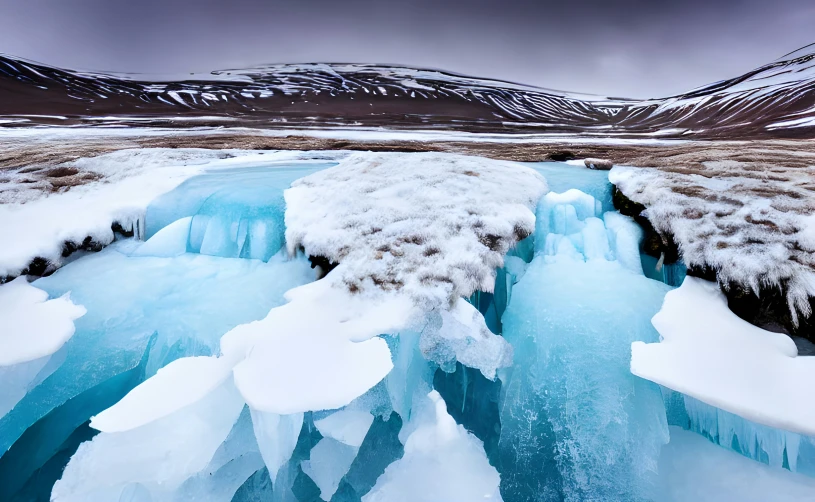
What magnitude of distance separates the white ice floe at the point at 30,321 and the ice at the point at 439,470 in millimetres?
3816

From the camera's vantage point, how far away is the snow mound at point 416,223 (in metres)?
4.67

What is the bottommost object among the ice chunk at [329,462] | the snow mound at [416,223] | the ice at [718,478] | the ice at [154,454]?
the ice chunk at [329,462]

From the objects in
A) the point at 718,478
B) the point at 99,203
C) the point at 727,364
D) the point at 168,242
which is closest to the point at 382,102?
the point at 99,203

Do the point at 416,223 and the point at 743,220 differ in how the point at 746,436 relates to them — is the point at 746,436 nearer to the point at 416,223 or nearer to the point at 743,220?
the point at 743,220

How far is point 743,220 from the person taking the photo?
209 inches

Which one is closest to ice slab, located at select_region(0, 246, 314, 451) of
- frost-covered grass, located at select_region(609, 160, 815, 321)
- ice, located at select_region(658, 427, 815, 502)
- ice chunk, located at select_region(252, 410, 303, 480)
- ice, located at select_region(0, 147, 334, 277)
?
ice, located at select_region(0, 147, 334, 277)

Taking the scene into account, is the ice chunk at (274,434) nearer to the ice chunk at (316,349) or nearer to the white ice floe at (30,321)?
the ice chunk at (316,349)

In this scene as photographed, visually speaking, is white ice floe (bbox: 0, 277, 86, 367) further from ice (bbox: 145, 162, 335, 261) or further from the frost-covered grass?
the frost-covered grass

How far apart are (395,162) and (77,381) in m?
7.39

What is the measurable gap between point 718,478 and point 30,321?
726 centimetres

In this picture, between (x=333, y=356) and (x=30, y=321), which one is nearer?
(x=333, y=356)

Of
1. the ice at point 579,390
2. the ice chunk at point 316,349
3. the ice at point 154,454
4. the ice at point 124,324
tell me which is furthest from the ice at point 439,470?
the ice at point 124,324

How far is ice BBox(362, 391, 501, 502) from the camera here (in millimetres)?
3127

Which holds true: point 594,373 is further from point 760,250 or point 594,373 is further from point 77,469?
point 77,469
